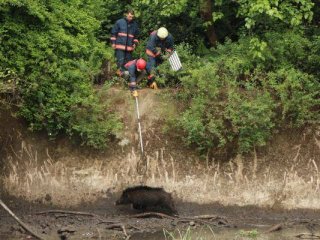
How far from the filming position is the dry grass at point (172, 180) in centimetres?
1544

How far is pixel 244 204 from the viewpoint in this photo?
15.5 m

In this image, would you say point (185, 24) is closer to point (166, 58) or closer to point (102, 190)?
point (166, 58)

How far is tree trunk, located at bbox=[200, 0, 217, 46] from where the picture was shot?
55.1ft

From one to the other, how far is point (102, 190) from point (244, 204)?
2.96 m

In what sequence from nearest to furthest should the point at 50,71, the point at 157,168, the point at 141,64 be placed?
the point at 50,71
the point at 157,168
the point at 141,64

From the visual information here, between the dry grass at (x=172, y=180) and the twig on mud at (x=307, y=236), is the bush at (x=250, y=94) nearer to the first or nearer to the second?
the dry grass at (x=172, y=180)

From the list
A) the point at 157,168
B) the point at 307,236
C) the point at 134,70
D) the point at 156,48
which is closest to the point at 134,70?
the point at 134,70

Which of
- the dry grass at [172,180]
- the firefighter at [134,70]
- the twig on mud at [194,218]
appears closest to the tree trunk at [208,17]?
the firefighter at [134,70]

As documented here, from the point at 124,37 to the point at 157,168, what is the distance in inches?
129

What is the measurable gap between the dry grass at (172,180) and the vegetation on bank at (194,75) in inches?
21.3

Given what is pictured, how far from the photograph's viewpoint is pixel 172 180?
15641mm

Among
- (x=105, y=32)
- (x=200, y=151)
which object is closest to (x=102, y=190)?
(x=200, y=151)

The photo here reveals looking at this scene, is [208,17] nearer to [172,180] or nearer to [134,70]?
[134,70]

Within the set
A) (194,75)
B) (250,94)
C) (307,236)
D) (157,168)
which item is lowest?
(307,236)
